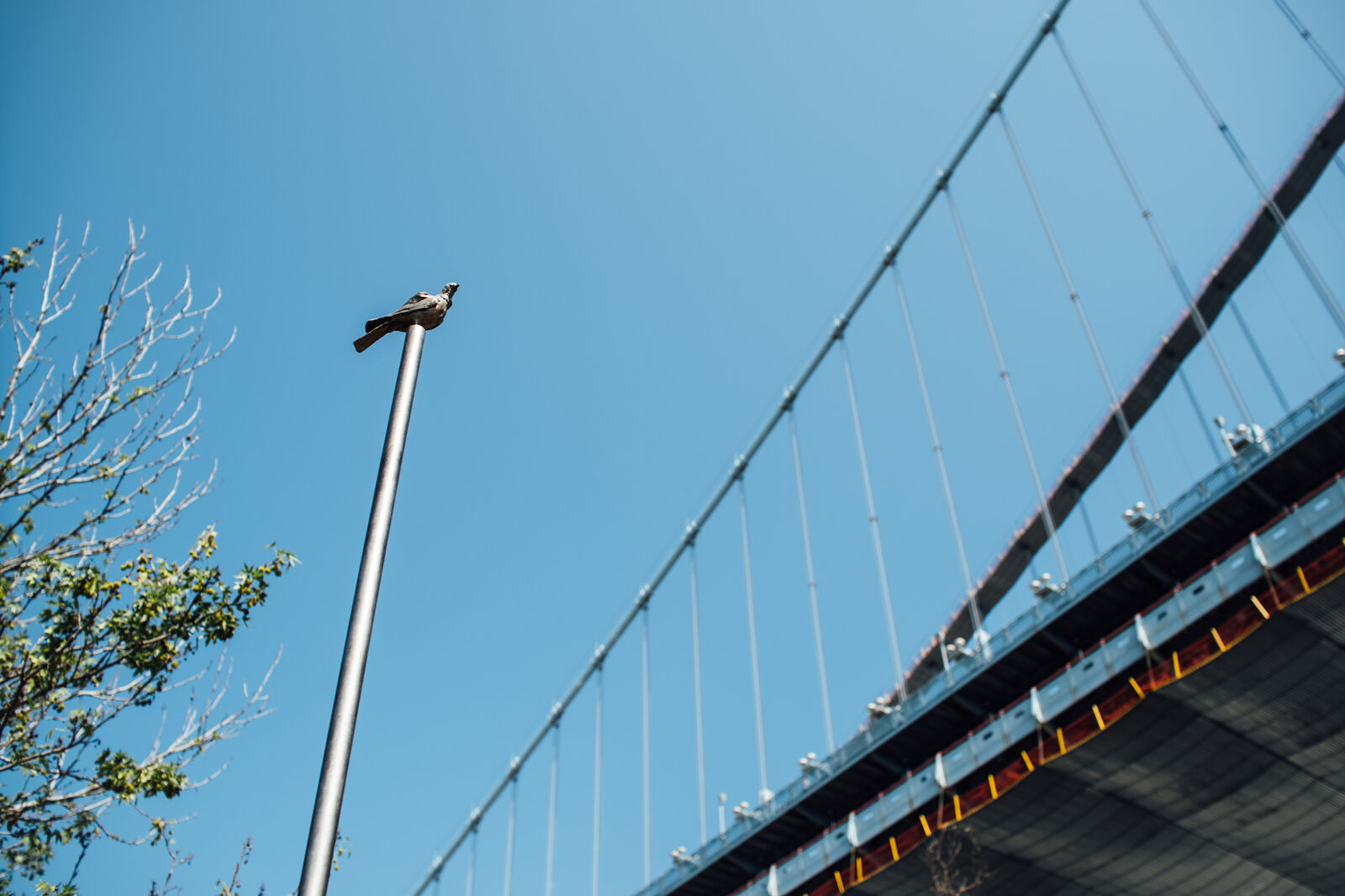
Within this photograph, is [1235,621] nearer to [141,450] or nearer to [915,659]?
[141,450]

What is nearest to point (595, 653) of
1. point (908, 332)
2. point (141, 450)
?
point (908, 332)

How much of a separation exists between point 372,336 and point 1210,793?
26.4 metres

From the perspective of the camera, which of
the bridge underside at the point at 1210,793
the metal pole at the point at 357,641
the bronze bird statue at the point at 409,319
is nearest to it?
the metal pole at the point at 357,641

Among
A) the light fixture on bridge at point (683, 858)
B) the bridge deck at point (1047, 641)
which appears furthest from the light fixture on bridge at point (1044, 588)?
the light fixture on bridge at point (683, 858)

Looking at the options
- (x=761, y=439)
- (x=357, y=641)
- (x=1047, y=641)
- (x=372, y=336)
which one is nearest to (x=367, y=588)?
(x=357, y=641)

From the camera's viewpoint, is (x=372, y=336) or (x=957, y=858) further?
(x=957, y=858)

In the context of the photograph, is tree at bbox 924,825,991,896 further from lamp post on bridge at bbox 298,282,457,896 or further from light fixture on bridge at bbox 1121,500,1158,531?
lamp post on bridge at bbox 298,282,457,896

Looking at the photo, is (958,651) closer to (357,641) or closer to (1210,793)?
(1210,793)

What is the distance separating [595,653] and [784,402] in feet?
67.6

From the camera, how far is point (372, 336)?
18.9 feet

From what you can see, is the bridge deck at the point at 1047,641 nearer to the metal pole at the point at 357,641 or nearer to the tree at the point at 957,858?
the tree at the point at 957,858

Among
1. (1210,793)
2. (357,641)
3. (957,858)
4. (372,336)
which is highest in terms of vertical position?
(1210,793)

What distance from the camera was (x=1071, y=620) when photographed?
29156 mm

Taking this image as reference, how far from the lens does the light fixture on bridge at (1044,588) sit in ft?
96.8
